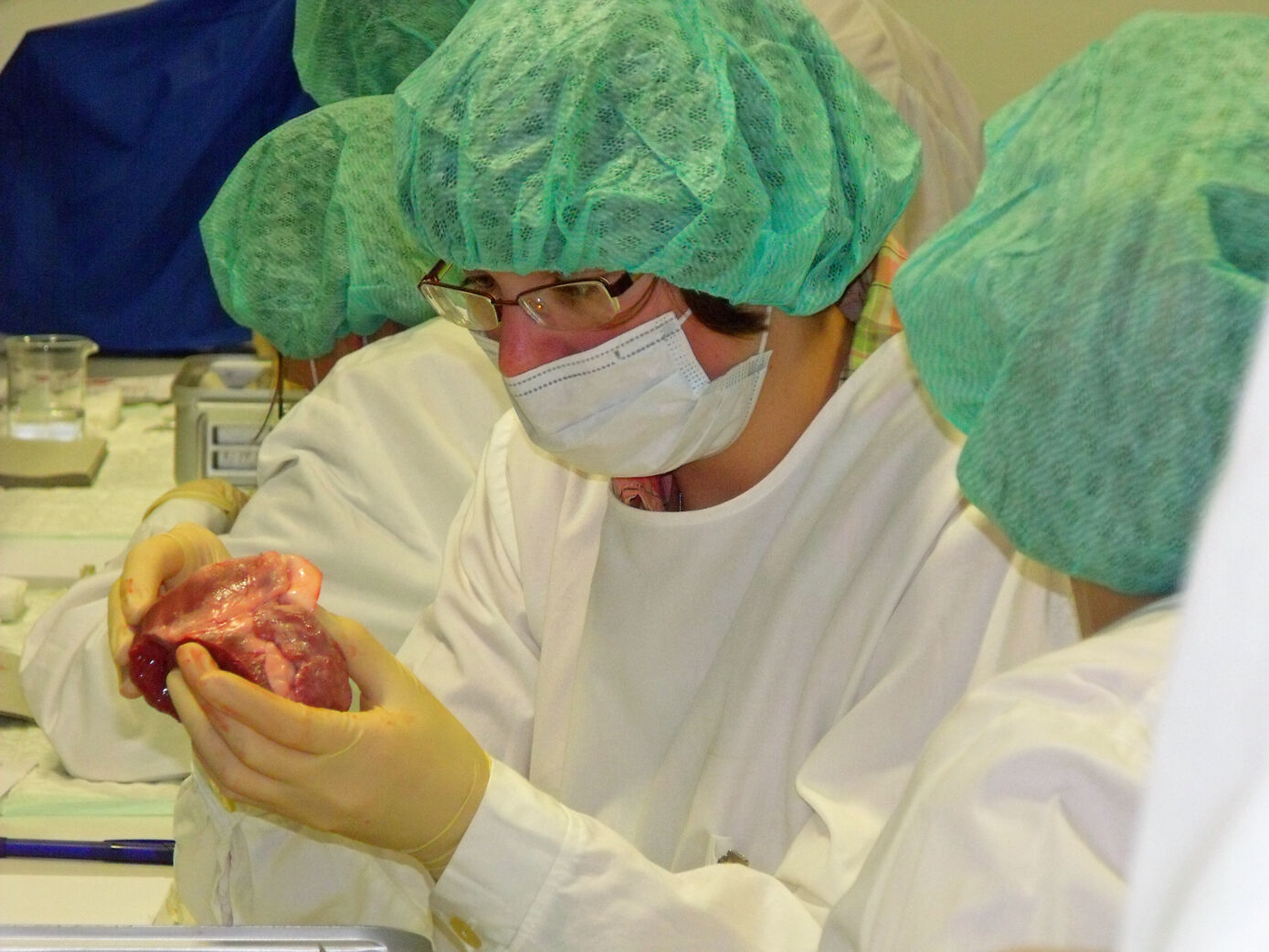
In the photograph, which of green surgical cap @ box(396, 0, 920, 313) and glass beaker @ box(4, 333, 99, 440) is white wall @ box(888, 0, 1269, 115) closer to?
glass beaker @ box(4, 333, 99, 440)

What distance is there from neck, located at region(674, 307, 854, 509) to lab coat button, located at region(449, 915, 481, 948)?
502 millimetres

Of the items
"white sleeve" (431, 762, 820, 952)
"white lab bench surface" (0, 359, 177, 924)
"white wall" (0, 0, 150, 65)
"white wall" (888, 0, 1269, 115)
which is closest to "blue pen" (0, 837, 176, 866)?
"white lab bench surface" (0, 359, 177, 924)

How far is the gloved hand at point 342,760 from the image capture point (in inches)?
46.3

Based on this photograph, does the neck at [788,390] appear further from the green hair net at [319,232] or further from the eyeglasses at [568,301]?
the green hair net at [319,232]

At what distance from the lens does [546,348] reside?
1.33 meters

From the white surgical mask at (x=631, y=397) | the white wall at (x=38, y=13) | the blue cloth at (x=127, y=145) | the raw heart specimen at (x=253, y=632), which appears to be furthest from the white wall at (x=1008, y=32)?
the raw heart specimen at (x=253, y=632)

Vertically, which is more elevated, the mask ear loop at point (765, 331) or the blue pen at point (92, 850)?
the mask ear loop at point (765, 331)

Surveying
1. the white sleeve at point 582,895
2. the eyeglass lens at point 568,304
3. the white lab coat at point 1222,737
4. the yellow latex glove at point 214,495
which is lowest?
the yellow latex glove at point 214,495

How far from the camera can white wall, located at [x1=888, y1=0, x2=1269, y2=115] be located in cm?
360

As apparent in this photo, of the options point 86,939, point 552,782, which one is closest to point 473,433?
point 552,782

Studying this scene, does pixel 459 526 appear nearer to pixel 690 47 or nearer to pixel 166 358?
pixel 690 47

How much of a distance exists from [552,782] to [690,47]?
2.49 ft

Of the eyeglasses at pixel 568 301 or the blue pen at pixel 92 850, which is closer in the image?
the eyeglasses at pixel 568 301

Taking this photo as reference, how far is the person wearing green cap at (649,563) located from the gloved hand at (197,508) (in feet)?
1.29
